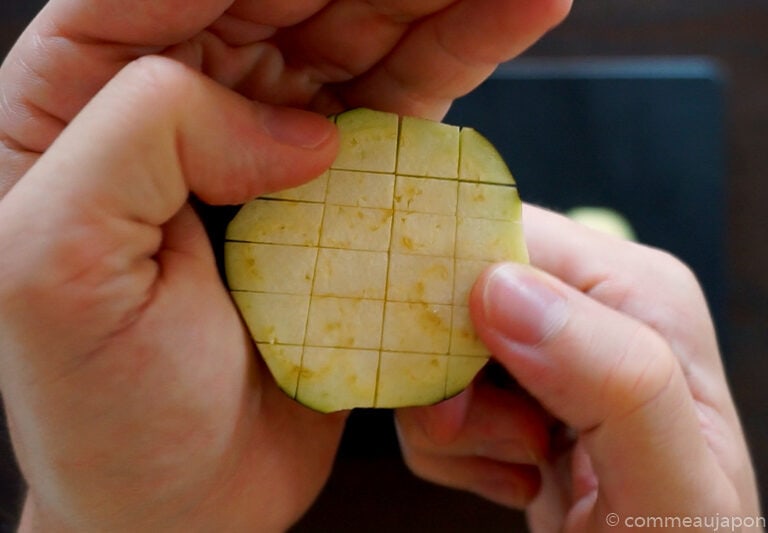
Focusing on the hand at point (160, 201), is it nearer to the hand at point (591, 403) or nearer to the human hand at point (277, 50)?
the human hand at point (277, 50)

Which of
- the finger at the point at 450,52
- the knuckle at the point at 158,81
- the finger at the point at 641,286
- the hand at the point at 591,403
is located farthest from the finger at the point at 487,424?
the knuckle at the point at 158,81

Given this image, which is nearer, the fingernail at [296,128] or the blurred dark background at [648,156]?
the fingernail at [296,128]

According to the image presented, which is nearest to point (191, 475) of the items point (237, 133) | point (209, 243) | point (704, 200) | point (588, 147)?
point (209, 243)

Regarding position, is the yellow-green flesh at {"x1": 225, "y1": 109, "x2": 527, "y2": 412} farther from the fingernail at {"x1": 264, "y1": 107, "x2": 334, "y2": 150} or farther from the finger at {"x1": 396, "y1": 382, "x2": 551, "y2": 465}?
the finger at {"x1": 396, "y1": 382, "x2": 551, "y2": 465}

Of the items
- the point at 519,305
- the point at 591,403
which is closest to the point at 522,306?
the point at 519,305

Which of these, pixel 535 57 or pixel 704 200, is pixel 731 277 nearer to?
pixel 704 200

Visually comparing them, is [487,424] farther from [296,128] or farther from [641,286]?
[296,128]

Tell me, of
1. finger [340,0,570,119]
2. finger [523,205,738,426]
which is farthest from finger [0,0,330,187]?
finger [523,205,738,426]
